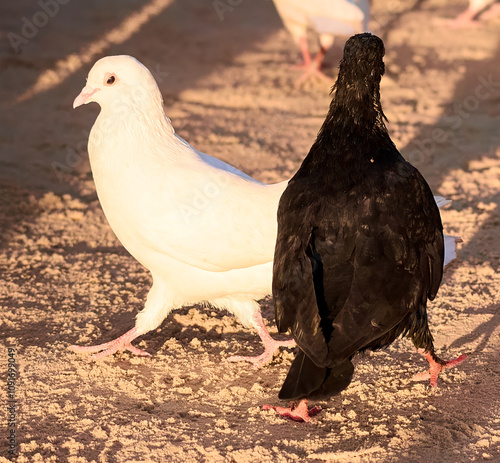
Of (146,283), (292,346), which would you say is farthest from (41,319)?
(292,346)

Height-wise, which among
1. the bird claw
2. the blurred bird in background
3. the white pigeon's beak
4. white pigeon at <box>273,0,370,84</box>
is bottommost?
the bird claw

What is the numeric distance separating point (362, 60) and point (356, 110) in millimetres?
233

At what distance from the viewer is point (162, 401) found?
387cm

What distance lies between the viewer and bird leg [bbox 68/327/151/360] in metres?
4.23

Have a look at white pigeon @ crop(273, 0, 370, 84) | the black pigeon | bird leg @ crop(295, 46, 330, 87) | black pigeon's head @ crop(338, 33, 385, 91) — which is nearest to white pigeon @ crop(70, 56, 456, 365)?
the black pigeon

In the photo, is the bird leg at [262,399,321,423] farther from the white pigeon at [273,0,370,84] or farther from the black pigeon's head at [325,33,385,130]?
the white pigeon at [273,0,370,84]

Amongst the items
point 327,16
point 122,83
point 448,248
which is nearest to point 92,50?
point 327,16

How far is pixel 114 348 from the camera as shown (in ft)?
13.9

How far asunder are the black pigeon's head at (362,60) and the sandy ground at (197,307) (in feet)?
5.17

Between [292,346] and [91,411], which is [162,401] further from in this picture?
[292,346]

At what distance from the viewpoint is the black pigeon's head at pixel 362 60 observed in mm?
3510

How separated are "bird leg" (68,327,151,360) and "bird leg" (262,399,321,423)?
898 millimetres

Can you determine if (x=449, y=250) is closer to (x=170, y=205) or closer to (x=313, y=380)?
(x=313, y=380)

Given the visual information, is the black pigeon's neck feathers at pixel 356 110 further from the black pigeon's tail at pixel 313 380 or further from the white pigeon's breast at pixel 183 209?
the black pigeon's tail at pixel 313 380
